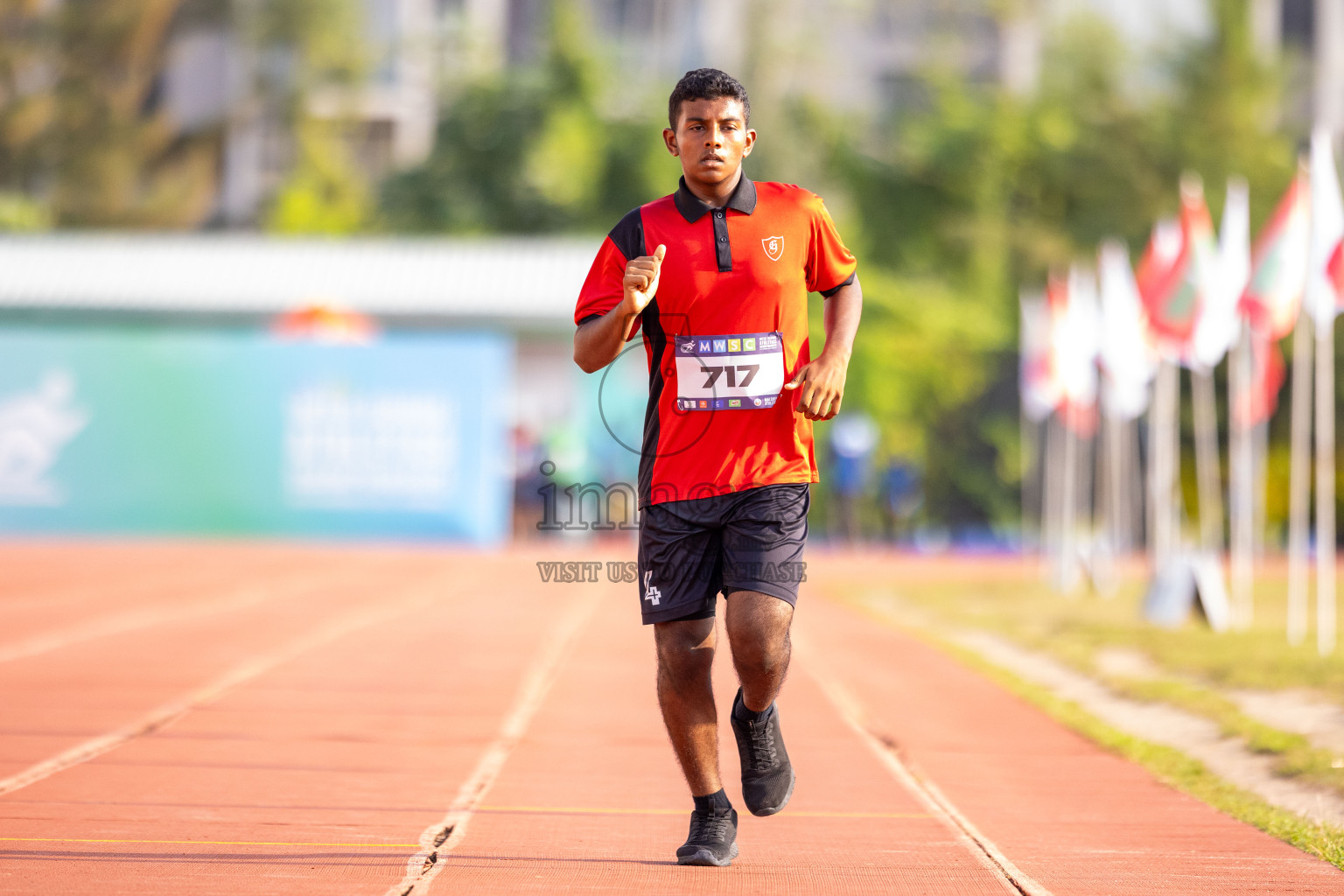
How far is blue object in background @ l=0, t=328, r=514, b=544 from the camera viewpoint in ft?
70.5

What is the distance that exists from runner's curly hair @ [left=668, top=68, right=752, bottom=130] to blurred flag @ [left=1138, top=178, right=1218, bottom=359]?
940 centimetres

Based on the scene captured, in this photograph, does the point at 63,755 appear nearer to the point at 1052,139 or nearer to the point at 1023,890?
the point at 1023,890

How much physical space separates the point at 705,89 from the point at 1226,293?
9.68m

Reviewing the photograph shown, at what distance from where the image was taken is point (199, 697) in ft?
23.7

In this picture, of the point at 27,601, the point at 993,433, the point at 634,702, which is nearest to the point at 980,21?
the point at 993,433

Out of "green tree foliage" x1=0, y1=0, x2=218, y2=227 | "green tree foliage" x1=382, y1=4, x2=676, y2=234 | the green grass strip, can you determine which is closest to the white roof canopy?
"green tree foliage" x1=382, y1=4, x2=676, y2=234

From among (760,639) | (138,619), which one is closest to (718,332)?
(760,639)

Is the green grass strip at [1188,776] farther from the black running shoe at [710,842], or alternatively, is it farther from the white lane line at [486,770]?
the white lane line at [486,770]

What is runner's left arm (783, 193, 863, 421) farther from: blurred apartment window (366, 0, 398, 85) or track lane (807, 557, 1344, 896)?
blurred apartment window (366, 0, 398, 85)

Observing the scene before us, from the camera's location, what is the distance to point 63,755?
222 inches

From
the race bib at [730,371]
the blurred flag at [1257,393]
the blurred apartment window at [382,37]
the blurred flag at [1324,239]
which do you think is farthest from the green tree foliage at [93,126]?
the race bib at [730,371]

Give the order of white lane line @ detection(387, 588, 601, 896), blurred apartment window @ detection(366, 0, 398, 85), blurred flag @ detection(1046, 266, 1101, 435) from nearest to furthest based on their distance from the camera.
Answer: white lane line @ detection(387, 588, 601, 896), blurred flag @ detection(1046, 266, 1101, 435), blurred apartment window @ detection(366, 0, 398, 85)

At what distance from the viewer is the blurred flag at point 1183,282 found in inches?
499

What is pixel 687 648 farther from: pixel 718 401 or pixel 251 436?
pixel 251 436
